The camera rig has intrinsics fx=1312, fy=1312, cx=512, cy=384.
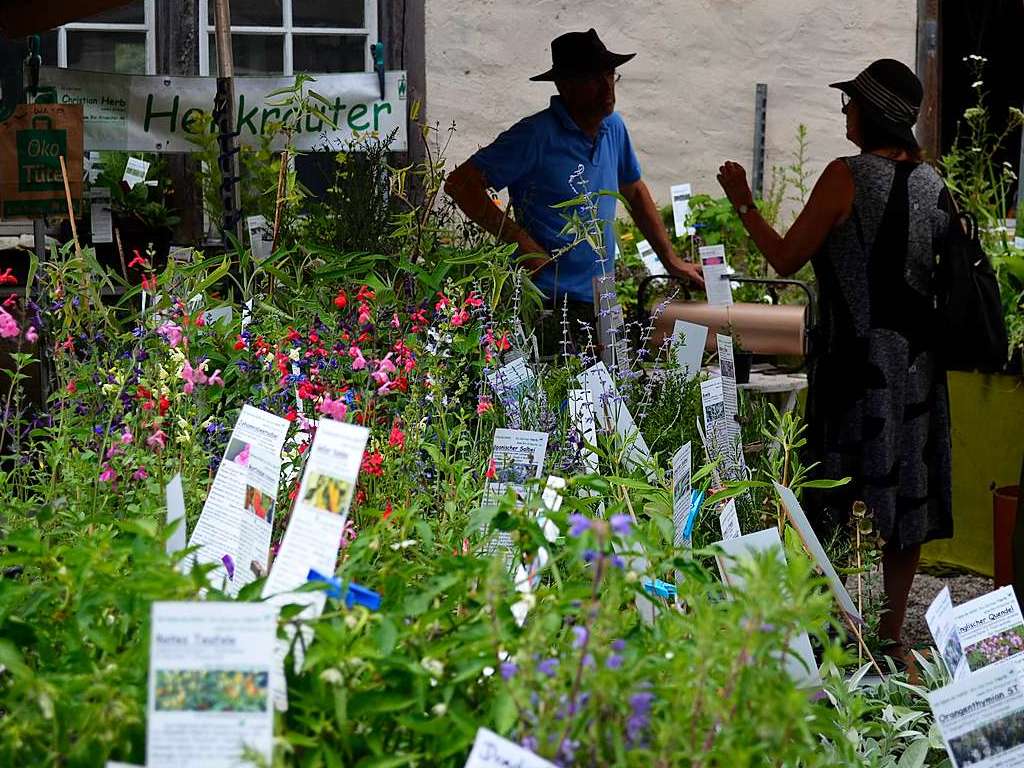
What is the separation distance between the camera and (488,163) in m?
4.03

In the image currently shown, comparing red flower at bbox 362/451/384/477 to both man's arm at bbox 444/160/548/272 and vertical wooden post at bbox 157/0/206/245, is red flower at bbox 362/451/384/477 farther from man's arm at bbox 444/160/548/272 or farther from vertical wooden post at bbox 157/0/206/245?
vertical wooden post at bbox 157/0/206/245

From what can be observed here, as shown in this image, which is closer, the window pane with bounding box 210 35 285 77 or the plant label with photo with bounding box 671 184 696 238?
the window pane with bounding box 210 35 285 77

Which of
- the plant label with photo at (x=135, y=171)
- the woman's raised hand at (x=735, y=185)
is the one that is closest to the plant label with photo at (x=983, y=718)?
the woman's raised hand at (x=735, y=185)

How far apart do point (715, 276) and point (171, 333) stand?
1876 millimetres

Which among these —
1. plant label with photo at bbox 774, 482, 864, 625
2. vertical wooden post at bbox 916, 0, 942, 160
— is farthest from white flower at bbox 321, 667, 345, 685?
vertical wooden post at bbox 916, 0, 942, 160

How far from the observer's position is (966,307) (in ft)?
11.0

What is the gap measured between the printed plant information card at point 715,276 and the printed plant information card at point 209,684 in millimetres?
2574

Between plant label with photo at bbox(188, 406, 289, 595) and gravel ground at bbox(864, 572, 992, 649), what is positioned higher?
plant label with photo at bbox(188, 406, 289, 595)

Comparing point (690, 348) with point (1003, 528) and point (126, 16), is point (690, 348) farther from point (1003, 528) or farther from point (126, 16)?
point (126, 16)

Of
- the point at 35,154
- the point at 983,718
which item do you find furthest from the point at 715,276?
the point at 983,718

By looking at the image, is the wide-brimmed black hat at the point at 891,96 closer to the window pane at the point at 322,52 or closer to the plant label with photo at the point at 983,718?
the plant label with photo at the point at 983,718

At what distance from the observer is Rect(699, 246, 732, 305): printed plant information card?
3529 mm

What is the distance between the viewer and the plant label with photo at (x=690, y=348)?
3.00 meters

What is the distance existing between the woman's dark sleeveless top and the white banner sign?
4.15 ft
